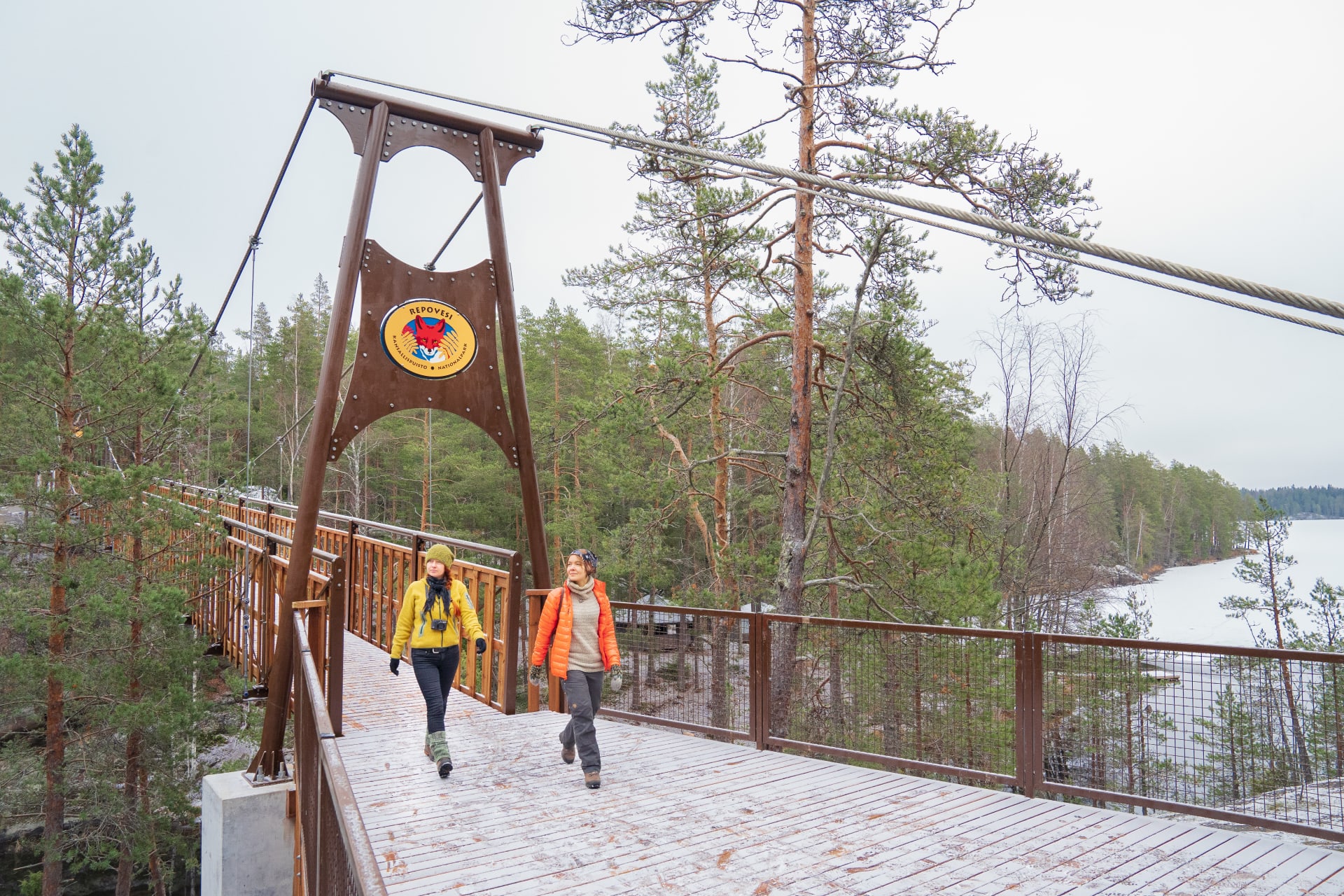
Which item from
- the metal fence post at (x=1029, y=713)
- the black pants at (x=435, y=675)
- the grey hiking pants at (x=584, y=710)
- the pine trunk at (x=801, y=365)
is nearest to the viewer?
the grey hiking pants at (x=584, y=710)

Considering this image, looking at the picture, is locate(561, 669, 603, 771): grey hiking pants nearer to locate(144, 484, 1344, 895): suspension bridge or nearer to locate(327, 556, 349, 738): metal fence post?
locate(144, 484, 1344, 895): suspension bridge

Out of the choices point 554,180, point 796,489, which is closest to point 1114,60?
point 796,489

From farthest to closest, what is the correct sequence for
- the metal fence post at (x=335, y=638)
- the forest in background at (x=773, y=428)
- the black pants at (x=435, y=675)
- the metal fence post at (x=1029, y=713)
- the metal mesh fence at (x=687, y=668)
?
the forest in background at (x=773, y=428), the metal mesh fence at (x=687, y=668), the metal fence post at (x=335, y=638), the black pants at (x=435, y=675), the metal fence post at (x=1029, y=713)

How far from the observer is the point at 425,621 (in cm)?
560

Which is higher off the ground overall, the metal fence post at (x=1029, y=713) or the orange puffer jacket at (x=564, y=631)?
the orange puffer jacket at (x=564, y=631)

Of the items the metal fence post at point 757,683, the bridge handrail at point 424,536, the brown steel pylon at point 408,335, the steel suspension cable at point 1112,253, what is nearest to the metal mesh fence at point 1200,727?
the metal fence post at point 757,683

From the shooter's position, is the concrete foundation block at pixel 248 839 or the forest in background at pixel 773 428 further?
the forest in background at pixel 773 428

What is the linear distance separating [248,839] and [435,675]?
2334 mm

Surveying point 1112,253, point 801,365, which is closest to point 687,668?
point 1112,253

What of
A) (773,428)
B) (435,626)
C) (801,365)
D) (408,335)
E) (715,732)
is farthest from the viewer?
(773,428)

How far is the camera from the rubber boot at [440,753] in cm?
514

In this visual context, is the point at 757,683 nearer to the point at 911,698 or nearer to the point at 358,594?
the point at 911,698

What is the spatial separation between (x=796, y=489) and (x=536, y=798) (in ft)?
27.5

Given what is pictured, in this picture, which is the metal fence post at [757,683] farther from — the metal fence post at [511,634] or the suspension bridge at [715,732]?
the metal fence post at [511,634]
